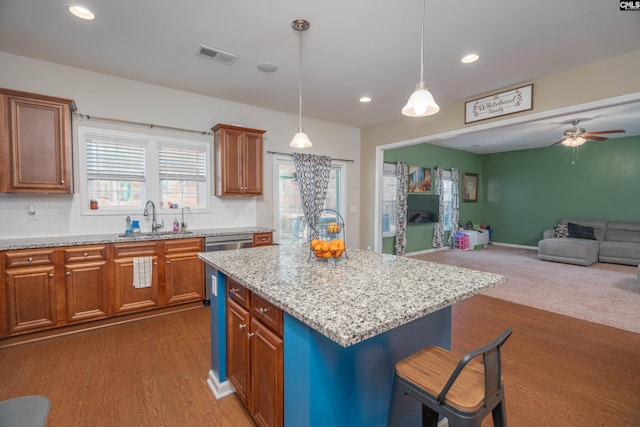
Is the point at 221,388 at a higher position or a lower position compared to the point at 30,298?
lower

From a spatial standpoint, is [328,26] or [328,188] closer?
[328,26]

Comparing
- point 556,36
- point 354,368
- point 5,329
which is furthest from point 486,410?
point 5,329

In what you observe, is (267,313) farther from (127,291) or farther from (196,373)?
(127,291)

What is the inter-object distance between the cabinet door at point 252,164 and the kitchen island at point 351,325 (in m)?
2.50

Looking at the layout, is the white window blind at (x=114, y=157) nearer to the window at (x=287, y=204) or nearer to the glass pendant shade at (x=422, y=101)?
the window at (x=287, y=204)

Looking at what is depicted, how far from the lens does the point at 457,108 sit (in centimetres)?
422

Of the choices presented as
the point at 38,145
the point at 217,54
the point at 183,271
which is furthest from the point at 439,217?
the point at 38,145

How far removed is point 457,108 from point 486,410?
13.4 feet

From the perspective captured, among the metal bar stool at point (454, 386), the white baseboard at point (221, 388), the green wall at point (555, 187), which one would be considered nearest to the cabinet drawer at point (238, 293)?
the white baseboard at point (221, 388)

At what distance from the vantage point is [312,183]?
518 cm

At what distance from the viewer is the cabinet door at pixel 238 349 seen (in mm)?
1717

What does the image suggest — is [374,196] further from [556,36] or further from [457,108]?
[556,36]

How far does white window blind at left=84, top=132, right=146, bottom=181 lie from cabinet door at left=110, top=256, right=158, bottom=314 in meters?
1.15

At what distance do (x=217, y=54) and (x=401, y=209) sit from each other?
200 inches
